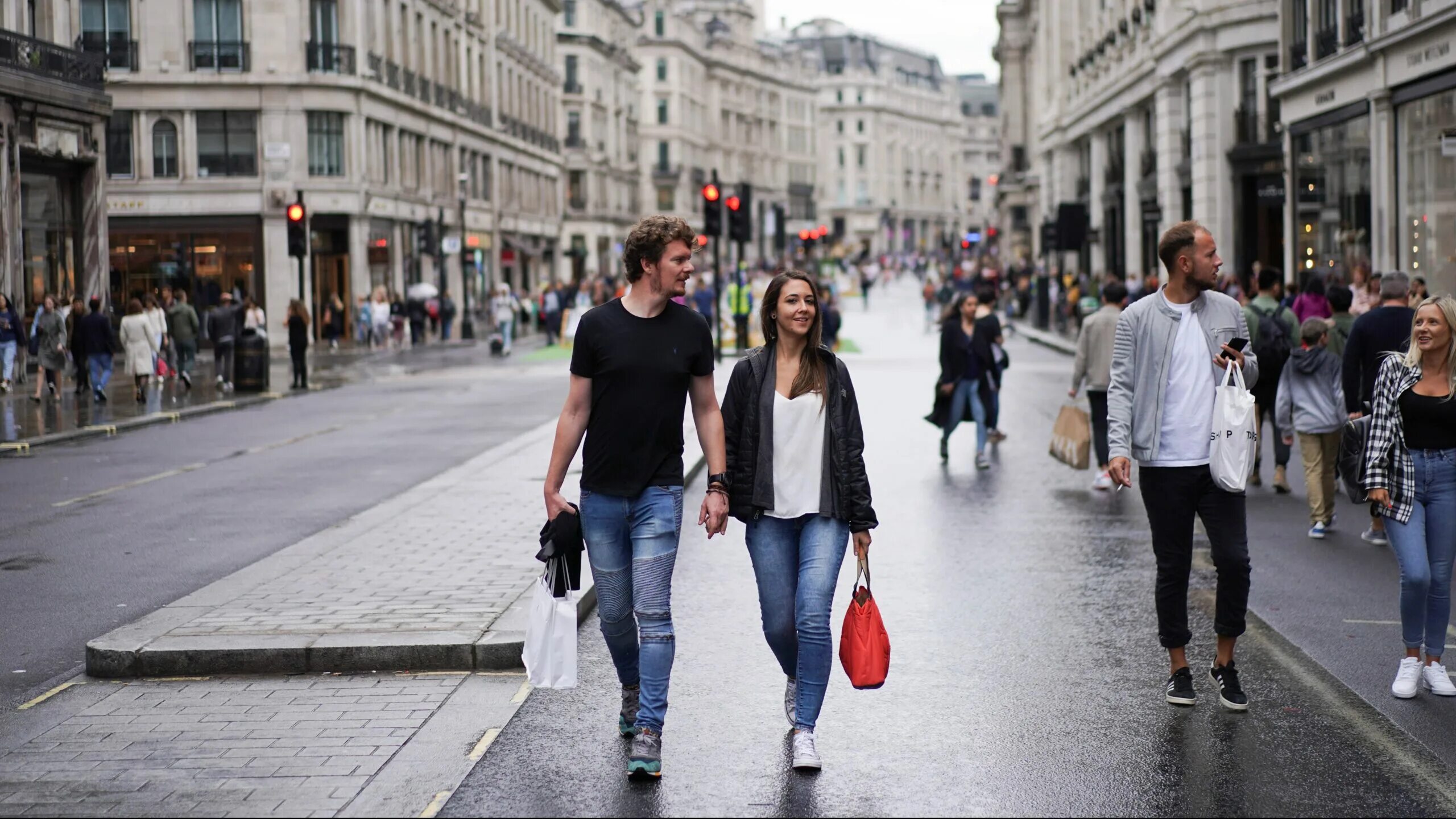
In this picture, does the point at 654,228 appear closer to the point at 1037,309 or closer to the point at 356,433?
the point at 356,433

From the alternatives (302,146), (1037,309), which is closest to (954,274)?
(1037,309)

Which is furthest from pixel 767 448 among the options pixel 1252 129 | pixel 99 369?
pixel 1252 129

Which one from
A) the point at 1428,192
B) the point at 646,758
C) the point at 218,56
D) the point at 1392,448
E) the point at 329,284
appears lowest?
the point at 646,758

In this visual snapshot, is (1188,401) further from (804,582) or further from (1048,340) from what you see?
(1048,340)

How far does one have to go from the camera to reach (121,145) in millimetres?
50750

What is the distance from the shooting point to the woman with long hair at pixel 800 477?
599cm

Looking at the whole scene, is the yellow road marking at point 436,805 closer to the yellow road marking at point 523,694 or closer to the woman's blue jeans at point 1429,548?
the yellow road marking at point 523,694

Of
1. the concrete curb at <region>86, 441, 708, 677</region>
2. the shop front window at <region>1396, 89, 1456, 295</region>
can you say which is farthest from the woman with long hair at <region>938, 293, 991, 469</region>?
the concrete curb at <region>86, 441, 708, 677</region>

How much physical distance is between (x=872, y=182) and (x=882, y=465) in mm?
184362

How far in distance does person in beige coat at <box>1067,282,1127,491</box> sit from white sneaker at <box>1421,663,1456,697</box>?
7170 millimetres

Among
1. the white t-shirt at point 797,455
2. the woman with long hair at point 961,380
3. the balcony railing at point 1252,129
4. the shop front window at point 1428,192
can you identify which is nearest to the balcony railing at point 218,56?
the balcony railing at point 1252,129

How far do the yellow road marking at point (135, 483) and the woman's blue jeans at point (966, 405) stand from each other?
7.58m

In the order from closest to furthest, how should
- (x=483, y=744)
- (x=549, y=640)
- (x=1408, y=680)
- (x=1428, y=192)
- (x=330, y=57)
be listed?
1. (x=549, y=640)
2. (x=483, y=744)
3. (x=1408, y=680)
4. (x=1428, y=192)
5. (x=330, y=57)

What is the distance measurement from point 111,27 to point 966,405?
4070cm
